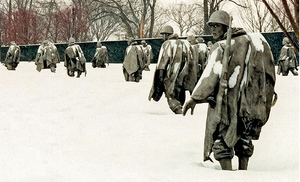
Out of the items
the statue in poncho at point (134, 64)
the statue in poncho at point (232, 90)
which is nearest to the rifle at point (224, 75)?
the statue in poncho at point (232, 90)

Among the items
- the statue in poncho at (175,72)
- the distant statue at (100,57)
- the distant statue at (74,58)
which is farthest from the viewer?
the distant statue at (100,57)

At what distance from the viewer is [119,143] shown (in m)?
7.66

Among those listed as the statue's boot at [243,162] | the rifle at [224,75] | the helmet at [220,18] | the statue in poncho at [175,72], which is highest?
the helmet at [220,18]

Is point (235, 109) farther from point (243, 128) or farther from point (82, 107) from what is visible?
point (82, 107)

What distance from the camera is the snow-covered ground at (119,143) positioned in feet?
17.9

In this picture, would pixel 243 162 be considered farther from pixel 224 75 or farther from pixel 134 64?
pixel 134 64

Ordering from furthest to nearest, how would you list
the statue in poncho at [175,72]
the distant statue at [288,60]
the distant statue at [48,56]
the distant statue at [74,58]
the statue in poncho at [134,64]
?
the distant statue at [48,56] < the distant statue at [288,60] < the distant statue at [74,58] < the statue in poncho at [134,64] < the statue in poncho at [175,72]

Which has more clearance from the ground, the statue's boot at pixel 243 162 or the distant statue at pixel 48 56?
the statue's boot at pixel 243 162

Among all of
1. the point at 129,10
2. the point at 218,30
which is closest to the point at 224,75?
the point at 218,30

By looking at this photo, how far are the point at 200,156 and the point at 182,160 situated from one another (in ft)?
1.29

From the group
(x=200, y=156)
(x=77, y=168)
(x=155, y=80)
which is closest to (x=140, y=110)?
(x=155, y=80)

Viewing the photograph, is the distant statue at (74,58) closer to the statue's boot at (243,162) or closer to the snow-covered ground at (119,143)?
the snow-covered ground at (119,143)

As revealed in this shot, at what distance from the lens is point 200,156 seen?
6.74 meters

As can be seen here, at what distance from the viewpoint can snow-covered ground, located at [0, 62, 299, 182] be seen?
5.45 meters
